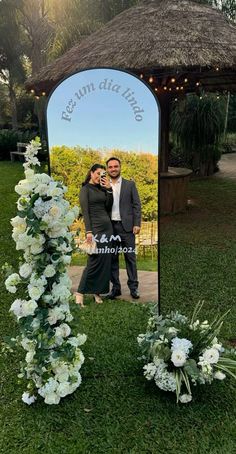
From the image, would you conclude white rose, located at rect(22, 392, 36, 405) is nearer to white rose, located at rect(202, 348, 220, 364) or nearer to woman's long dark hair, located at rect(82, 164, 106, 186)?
white rose, located at rect(202, 348, 220, 364)

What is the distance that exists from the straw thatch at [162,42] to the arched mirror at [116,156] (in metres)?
4.63

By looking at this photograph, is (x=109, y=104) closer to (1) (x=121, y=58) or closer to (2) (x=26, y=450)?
(2) (x=26, y=450)

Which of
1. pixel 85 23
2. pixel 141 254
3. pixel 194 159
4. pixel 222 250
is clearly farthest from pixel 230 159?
pixel 141 254

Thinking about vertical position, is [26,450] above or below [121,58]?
below

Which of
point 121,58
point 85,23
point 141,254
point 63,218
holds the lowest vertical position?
point 141,254

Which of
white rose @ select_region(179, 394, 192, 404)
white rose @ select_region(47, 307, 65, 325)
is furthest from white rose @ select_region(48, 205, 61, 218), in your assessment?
white rose @ select_region(179, 394, 192, 404)

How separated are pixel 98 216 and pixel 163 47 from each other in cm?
519

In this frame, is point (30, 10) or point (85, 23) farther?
point (30, 10)

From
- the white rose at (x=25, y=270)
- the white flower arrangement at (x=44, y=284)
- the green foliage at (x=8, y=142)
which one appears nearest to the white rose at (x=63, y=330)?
the white flower arrangement at (x=44, y=284)

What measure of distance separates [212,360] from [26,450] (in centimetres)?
113

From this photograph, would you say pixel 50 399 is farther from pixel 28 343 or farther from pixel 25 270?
pixel 25 270

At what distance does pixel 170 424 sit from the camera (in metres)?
2.44

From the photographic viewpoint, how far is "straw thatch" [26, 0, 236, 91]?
23.9 feet

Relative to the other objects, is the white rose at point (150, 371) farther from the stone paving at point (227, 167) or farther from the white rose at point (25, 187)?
the stone paving at point (227, 167)
